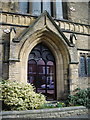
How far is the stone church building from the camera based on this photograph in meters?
7.12

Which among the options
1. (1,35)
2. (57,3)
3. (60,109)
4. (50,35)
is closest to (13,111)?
(60,109)

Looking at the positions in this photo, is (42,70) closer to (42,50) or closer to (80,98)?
(42,50)

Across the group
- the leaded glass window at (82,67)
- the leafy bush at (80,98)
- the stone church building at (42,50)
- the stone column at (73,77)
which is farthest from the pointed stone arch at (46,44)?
the leaded glass window at (82,67)

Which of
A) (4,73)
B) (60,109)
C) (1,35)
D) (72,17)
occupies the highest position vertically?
(72,17)

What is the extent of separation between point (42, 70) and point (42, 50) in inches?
46.9

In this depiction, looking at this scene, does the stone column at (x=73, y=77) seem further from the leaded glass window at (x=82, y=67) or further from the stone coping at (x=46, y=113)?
the stone coping at (x=46, y=113)

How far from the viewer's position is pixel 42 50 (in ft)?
26.9

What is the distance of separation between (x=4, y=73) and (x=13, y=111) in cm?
223

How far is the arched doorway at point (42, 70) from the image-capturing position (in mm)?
7918

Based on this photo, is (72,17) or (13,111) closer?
(13,111)

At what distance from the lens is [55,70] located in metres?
8.36

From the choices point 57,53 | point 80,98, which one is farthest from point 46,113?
point 57,53

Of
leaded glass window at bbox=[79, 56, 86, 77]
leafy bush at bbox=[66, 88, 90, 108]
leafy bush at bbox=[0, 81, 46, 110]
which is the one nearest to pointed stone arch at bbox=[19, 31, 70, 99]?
leafy bush at bbox=[66, 88, 90, 108]

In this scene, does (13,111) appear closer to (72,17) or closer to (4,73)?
(4,73)
